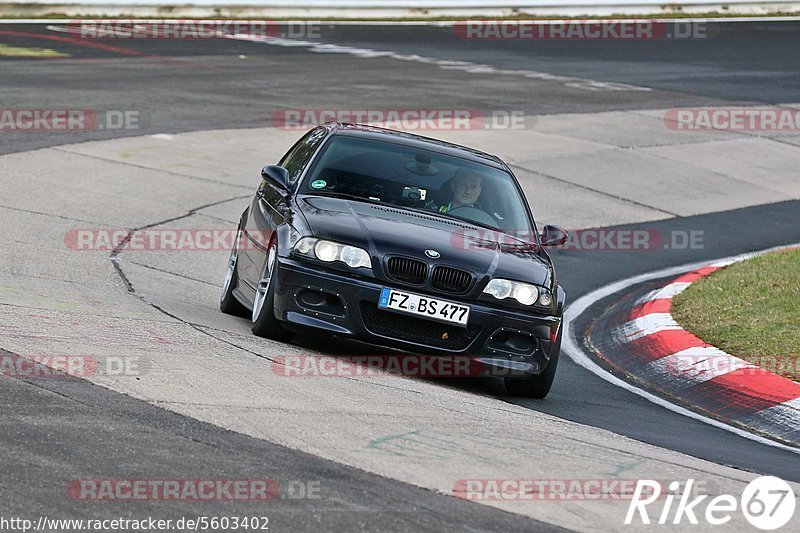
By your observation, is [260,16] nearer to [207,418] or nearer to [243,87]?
[243,87]

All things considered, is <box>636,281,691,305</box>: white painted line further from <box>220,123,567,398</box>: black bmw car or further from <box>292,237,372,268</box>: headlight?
<box>292,237,372,268</box>: headlight

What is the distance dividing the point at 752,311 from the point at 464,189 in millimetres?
2829

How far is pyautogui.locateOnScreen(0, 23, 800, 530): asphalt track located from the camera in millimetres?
5309

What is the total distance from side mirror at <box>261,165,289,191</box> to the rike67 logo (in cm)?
386

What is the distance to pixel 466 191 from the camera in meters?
9.29

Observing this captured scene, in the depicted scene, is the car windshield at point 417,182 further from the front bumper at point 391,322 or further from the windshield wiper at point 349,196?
the front bumper at point 391,322

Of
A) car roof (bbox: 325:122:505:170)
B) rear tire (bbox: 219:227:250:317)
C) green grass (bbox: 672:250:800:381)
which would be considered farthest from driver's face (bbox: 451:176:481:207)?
green grass (bbox: 672:250:800:381)

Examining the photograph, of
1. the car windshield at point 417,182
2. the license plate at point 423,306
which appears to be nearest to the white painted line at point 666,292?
the car windshield at point 417,182

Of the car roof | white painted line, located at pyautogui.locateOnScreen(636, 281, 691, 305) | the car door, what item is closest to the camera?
the car door

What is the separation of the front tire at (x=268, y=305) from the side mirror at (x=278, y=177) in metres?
0.57

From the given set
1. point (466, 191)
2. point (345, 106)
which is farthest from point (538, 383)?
point (345, 106)

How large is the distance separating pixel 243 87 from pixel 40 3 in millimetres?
9220

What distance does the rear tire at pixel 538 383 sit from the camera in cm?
824

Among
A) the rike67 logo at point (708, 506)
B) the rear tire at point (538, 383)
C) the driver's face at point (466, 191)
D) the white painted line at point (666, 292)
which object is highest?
the driver's face at point (466, 191)
